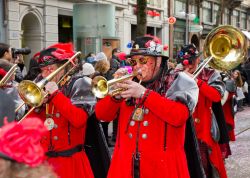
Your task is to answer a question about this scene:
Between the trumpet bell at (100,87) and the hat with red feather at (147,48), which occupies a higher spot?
the hat with red feather at (147,48)

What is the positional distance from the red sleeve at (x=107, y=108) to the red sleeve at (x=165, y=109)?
276mm

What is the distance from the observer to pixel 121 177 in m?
3.51

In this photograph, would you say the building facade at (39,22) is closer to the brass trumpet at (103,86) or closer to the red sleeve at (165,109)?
the brass trumpet at (103,86)

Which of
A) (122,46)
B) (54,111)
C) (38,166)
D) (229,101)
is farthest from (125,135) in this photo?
(122,46)

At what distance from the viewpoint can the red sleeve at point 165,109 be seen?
10.8ft

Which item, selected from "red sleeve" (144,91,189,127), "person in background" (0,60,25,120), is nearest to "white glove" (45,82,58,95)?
"person in background" (0,60,25,120)

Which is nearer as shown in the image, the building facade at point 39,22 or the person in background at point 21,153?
the person in background at point 21,153

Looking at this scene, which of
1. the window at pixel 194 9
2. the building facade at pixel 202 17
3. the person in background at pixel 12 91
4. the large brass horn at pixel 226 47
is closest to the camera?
the person in background at pixel 12 91

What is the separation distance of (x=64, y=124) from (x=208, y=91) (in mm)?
1895

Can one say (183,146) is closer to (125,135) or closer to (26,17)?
(125,135)

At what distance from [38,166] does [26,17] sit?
1576 centimetres

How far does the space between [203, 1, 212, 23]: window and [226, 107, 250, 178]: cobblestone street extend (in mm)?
23831

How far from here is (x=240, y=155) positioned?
26.3 feet

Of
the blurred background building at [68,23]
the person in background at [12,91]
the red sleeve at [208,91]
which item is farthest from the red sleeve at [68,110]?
the blurred background building at [68,23]
